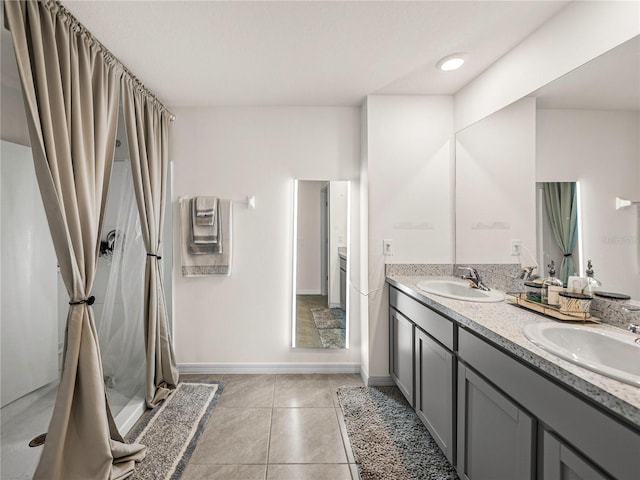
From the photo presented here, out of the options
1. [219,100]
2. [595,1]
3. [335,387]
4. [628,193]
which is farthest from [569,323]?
[219,100]

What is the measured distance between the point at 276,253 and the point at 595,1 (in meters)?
2.52

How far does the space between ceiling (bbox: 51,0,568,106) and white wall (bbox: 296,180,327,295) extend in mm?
997

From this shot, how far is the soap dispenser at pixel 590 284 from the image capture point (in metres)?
1.42

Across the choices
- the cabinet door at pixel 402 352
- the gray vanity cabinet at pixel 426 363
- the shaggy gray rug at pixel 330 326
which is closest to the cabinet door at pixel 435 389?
the gray vanity cabinet at pixel 426 363

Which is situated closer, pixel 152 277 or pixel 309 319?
pixel 152 277

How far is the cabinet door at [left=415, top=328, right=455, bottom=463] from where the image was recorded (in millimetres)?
1596

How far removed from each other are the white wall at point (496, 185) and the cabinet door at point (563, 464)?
1157mm

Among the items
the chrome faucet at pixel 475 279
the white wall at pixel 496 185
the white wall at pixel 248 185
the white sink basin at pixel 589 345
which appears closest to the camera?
the white sink basin at pixel 589 345

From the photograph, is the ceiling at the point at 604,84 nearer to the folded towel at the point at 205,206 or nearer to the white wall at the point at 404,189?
the white wall at the point at 404,189

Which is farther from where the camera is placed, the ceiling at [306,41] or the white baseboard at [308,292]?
the white baseboard at [308,292]

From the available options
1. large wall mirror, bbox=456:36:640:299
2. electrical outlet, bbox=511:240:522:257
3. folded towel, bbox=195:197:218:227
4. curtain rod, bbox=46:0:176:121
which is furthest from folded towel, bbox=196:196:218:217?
electrical outlet, bbox=511:240:522:257

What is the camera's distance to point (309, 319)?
2.84m

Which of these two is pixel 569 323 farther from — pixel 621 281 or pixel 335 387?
pixel 335 387

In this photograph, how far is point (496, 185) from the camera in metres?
2.11
